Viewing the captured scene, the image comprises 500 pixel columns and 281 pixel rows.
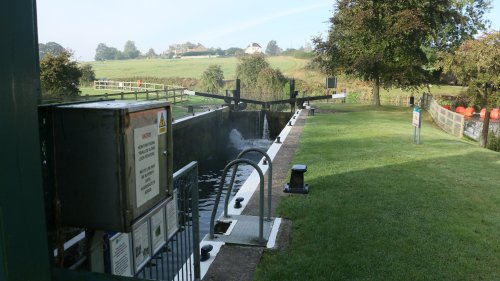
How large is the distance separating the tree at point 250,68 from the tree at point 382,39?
17.8m

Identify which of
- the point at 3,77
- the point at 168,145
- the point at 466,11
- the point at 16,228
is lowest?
the point at 16,228

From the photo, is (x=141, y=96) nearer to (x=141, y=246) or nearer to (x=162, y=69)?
(x=141, y=246)

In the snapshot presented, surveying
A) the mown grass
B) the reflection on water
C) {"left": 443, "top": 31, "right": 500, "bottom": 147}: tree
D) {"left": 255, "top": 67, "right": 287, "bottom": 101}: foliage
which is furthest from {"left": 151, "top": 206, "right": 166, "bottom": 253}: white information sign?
the mown grass

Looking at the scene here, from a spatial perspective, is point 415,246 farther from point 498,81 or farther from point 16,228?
point 498,81

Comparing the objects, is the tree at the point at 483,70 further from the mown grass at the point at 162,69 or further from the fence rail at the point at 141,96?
the mown grass at the point at 162,69

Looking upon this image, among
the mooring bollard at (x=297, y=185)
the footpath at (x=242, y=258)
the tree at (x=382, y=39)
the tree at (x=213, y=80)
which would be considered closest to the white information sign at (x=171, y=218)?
the footpath at (x=242, y=258)

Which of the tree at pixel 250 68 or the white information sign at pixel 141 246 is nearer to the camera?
the white information sign at pixel 141 246

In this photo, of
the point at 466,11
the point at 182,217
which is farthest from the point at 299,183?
the point at 466,11

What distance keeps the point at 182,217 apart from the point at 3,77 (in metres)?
2.54

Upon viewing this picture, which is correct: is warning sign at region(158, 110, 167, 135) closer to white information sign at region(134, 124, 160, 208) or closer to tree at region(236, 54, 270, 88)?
white information sign at region(134, 124, 160, 208)

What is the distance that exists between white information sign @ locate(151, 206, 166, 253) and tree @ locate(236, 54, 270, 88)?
46.0 meters

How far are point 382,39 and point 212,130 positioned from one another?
13.3 meters

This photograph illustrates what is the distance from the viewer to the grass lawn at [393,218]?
4.84m

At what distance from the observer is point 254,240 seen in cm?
559
